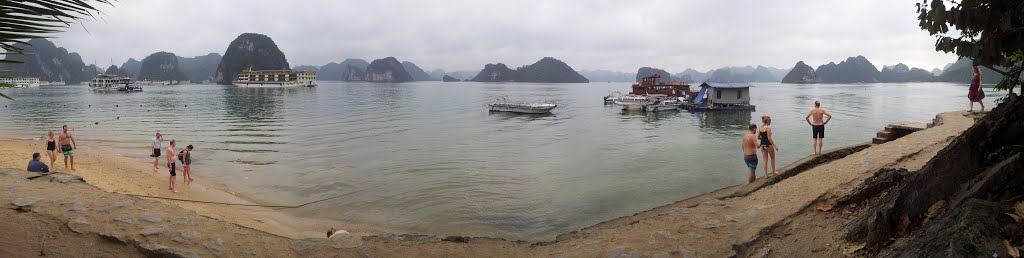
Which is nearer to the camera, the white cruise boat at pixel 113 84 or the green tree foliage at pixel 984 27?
the green tree foliage at pixel 984 27

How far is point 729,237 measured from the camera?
8531 mm

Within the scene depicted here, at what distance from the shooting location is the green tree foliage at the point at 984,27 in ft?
16.7

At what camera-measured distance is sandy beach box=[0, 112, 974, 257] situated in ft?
24.6

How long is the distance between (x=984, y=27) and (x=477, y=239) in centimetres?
863

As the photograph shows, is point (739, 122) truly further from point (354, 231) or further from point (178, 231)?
point (178, 231)

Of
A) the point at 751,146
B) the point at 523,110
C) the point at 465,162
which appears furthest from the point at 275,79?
the point at 751,146

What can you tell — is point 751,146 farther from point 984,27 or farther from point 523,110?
point 523,110

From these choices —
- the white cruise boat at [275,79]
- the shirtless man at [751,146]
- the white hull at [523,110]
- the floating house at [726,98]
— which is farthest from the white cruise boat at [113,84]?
the shirtless man at [751,146]

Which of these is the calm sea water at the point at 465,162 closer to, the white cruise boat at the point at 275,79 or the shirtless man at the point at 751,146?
the shirtless man at the point at 751,146

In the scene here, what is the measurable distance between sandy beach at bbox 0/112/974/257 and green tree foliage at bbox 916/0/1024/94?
265cm

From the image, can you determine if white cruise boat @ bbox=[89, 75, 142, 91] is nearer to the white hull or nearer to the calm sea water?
the calm sea water

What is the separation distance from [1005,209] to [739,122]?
43204 mm

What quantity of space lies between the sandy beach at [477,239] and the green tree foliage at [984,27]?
8.70 feet

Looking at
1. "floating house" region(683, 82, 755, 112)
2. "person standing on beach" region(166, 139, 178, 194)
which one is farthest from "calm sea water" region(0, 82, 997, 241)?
"floating house" region(683, 82, 755, 112)
